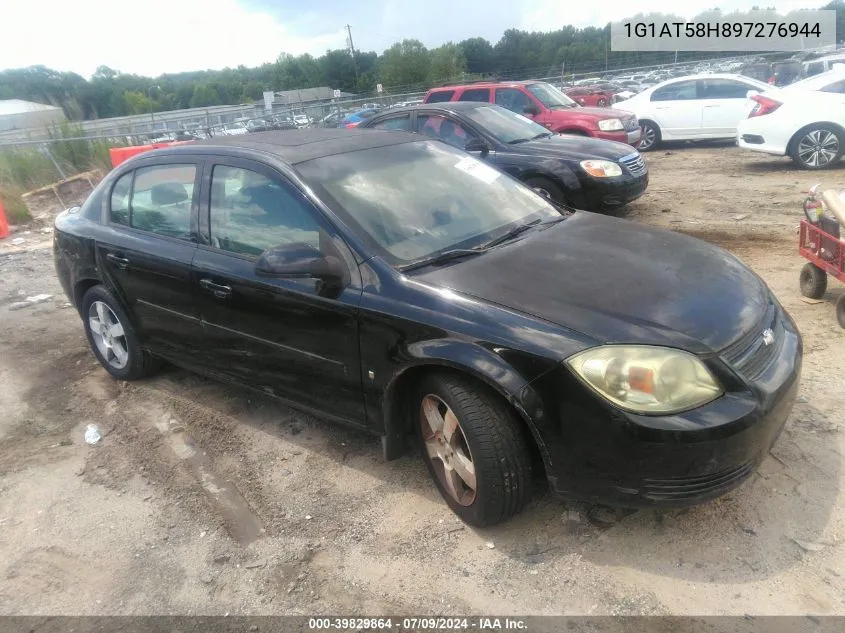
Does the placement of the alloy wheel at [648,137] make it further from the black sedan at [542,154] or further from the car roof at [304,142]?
the car roof at [304,142]

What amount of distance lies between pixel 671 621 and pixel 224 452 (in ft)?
8.17

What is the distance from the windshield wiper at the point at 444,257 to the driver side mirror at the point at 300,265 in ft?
0.99

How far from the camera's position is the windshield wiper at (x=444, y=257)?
9.61ft

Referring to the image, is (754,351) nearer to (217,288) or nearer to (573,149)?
(217,288)

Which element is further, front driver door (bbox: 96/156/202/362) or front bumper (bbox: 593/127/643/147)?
front bumper (bbox: 593/127/643/147)

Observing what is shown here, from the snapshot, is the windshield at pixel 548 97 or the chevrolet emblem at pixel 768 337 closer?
the chevrolet emblem at pixel 768 337

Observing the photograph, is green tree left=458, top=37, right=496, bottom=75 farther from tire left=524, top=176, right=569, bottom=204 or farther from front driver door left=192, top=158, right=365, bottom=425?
front driver door left=192, top=158, right=365, bottom=425

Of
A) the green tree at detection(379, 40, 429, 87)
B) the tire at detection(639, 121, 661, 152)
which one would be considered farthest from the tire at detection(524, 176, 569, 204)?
the green tree at detection(379, 40, 429, 87)

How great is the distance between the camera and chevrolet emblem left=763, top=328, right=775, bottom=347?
2672 millimetres

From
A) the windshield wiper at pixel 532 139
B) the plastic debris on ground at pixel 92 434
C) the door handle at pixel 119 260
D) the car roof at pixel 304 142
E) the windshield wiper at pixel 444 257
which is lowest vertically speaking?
the plastic debris on ground at pixel 92 434

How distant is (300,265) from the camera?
2.87 m

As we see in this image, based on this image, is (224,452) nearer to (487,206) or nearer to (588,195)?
(487,206)

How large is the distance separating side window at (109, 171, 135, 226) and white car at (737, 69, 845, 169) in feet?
33.5

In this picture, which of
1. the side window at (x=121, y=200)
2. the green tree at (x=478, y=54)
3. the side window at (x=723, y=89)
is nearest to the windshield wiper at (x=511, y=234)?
the side window at (x=121, y=200)
